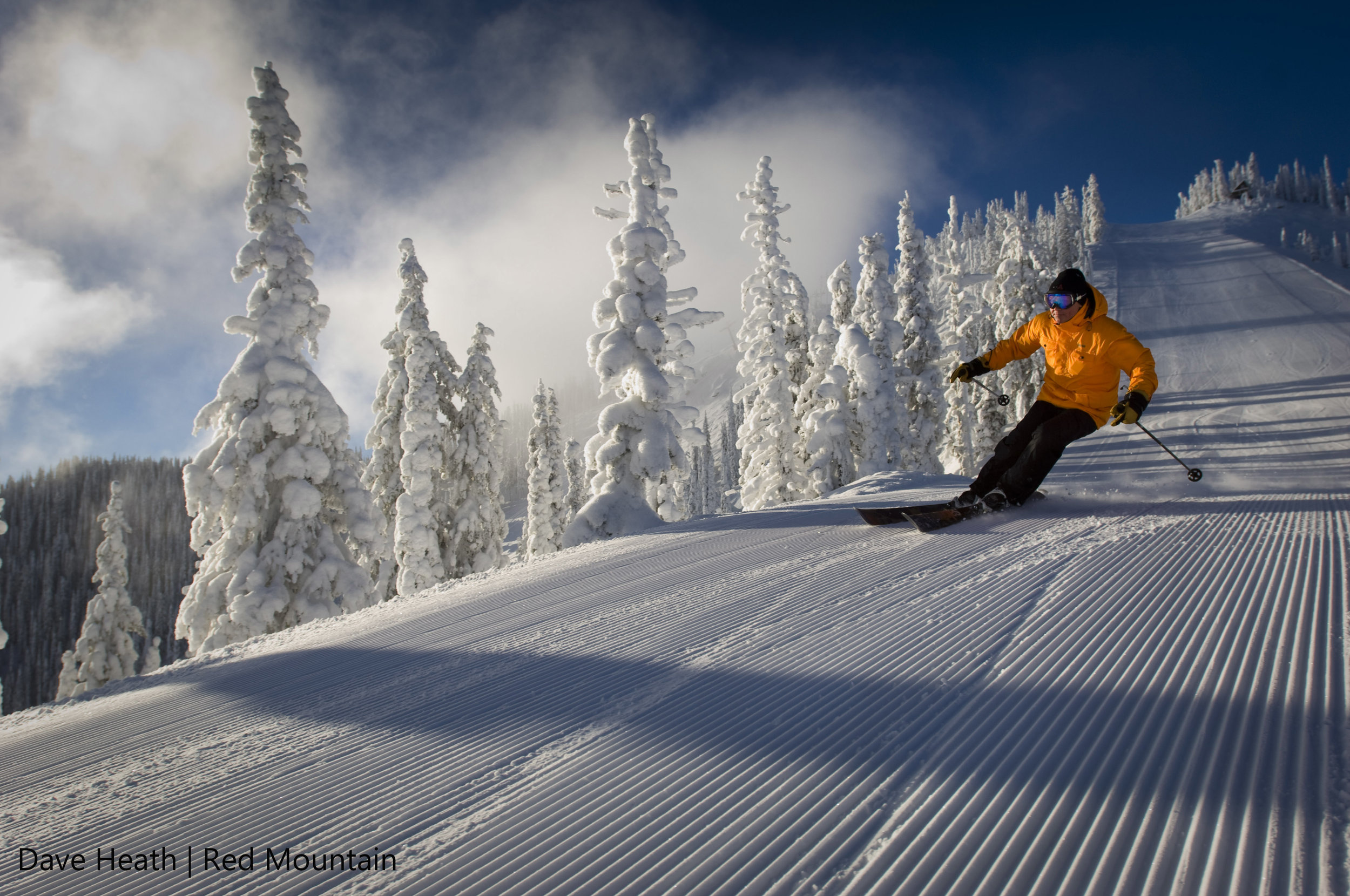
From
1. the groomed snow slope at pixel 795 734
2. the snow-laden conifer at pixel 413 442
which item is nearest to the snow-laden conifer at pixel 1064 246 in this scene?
the snow-laden conifer at pixel 413 442

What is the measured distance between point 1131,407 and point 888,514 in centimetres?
220

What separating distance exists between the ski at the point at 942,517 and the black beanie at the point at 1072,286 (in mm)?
2120

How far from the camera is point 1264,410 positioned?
1805 cm

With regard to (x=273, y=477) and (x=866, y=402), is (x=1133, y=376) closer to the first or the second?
(x=273, y=477)

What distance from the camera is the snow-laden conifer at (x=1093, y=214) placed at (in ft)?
305

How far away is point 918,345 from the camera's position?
29594mm

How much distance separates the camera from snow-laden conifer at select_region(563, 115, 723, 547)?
1227cm

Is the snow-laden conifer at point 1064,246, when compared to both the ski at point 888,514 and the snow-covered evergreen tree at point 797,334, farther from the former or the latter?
the ski at point 888,514

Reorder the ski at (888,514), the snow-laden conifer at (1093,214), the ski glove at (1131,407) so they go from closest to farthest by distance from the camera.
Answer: the ski glove at (1131,407)
the ski at (888,514)
the snow-laden conifer at (1093,214)

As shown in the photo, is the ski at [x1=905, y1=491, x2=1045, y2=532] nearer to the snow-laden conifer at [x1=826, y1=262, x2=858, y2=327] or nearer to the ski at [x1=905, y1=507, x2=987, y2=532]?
the ski at [x1=905, y1=507, x2=987, y2=532]

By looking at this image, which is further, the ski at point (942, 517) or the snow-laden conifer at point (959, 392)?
the snow-laden conifer at point (959, 392)

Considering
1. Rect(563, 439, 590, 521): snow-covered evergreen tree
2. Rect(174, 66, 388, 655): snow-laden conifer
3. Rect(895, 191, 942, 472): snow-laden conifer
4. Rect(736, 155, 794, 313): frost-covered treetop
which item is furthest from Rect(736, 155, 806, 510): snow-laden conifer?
Rect(563, 439, 590, 521): snow-covered evergreen tree

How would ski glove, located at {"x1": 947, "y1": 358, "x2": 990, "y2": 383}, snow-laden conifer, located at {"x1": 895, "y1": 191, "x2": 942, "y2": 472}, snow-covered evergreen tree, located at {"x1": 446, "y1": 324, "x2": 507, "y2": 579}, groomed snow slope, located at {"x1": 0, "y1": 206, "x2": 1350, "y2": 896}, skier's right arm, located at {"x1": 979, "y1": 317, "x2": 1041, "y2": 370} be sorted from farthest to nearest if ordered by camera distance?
snow-laden conifer, located at {"x1": 895, "y1": 191, "x2": 942, "y2": 472}
snow-covered evergreen tree, located at {"x1": 446, "y1": 324, "x2": 507, "y2": 579}
ski glove, located at {"x1": 947, "y1": 358, "x2": 990, "y2": 383}
skier's right arm, located at {"x1": 979, "y1": 317, "x2": 1041, "y2": 370}
groomed snow slope, located at {"x1": 0, "y1": 206, "x2": 1350, "y2": 896}

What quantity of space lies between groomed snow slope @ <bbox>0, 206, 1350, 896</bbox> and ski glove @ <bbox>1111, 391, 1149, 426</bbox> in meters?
0.88
